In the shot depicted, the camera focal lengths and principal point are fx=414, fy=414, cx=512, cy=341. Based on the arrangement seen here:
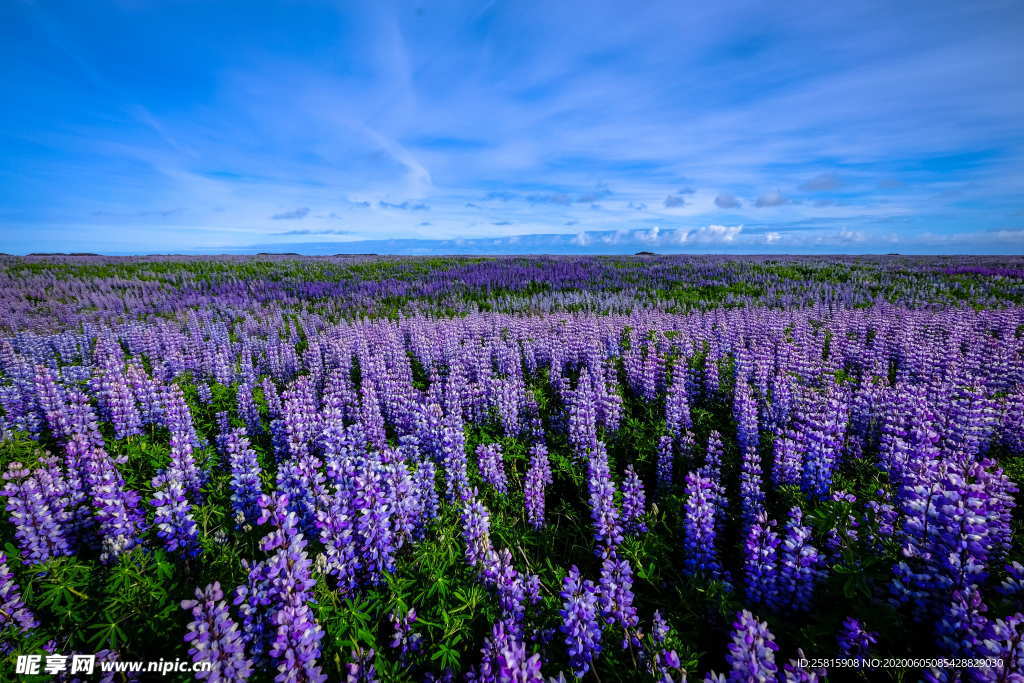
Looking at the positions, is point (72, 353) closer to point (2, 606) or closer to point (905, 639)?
point (2, 606)

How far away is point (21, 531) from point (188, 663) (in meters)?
1.90

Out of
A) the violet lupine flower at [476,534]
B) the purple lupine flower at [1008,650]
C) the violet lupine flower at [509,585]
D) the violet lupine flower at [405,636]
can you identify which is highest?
the purple lupine flower at [1008,650]

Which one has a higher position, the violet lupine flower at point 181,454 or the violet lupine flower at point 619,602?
the violet lupine flower at point 181,454

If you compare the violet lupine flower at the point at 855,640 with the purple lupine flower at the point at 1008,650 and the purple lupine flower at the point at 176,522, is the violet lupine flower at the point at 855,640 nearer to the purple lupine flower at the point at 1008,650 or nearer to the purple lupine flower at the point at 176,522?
the purple lupine flower at the point at 1008,650

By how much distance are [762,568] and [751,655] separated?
3.46ft

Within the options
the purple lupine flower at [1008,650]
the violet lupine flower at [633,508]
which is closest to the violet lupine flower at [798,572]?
the purple lupine flower at [1008,650]

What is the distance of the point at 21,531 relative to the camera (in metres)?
3.17

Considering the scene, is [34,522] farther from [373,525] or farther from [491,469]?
[491,469]

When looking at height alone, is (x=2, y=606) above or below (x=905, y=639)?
above

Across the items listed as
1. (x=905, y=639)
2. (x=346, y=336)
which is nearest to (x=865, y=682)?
(x=905, y=639)

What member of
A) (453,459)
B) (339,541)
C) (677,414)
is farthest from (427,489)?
(677,414)

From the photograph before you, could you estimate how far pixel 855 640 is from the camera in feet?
8.36

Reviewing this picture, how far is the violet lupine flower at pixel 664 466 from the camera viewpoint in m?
4.84

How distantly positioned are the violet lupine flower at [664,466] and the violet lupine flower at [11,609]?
5.28 meters
